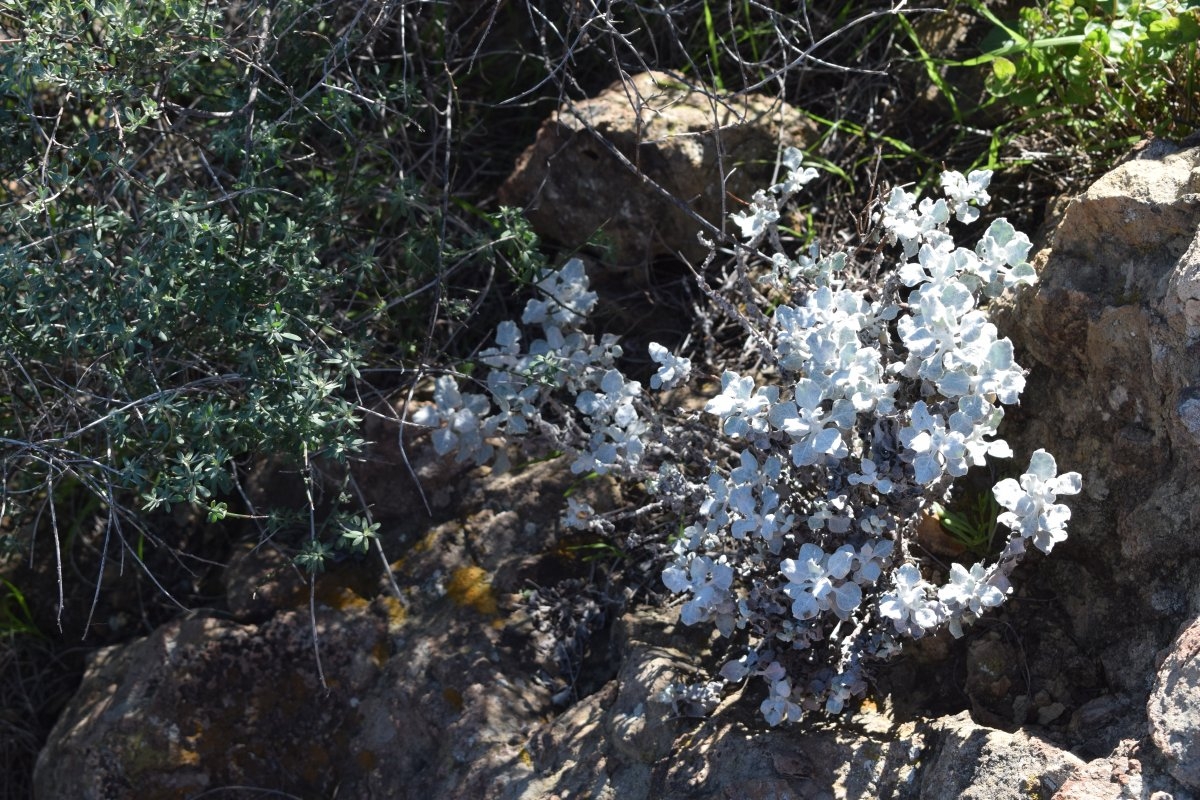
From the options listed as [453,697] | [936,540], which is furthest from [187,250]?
[936,540]

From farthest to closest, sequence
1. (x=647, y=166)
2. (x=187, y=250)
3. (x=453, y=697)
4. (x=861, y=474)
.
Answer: (x=647, y=166)
(x=453, y=697)
(x=187, y=250)
(x=861, y=474)

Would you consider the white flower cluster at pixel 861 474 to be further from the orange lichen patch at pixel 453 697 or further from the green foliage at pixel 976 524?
the orange lichen patch at pixel 453 697

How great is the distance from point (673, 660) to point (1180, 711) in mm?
961

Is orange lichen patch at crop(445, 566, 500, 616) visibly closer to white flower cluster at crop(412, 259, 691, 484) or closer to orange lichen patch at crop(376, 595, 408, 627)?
orange lichen patch at crop(376, 595, 408, 627)

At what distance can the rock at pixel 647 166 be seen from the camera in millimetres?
2840

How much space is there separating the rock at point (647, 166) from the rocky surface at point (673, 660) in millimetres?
695

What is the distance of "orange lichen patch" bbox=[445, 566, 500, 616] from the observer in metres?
2.59

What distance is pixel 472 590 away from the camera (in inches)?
103

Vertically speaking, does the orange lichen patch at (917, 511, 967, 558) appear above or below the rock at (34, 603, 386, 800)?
above

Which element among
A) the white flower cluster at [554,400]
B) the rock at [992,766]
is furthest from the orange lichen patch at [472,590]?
the rock at [992,766]

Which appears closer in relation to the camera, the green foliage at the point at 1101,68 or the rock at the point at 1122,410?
the rock at the point at 1122,410

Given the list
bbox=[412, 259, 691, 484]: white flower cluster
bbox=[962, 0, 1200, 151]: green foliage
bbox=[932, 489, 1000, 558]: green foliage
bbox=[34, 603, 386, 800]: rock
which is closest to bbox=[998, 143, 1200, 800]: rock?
bbox=[932, 489, 1000, 558]: green foliage

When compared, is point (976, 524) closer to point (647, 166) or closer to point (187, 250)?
point (647, 166)

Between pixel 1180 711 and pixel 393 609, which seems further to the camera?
pixel 393 609
